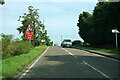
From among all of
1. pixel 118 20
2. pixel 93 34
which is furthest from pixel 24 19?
pixel 118 20

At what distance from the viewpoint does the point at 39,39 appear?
37.2m

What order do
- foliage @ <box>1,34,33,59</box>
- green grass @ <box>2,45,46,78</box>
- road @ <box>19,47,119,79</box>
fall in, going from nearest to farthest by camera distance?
green grass @ <box>2,45,46,78</box> → road @ <box>19,47,119,79</box> → foliage @ <box>1,34,33,59</box>

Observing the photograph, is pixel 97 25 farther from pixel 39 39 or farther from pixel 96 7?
pixel 39 39

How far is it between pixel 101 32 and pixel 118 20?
1681 centimetres

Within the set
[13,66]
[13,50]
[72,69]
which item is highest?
[13,50]

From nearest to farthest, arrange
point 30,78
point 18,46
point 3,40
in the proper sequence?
1. point 30,78
2. point 3,40
3. point 18,46

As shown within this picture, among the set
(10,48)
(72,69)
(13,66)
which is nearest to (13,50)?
(10,48)

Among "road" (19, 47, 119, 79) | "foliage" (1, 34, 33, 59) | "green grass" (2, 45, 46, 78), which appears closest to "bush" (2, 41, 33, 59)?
"foliage" (1, 34, 33, 59)

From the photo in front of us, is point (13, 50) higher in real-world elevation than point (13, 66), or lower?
higher

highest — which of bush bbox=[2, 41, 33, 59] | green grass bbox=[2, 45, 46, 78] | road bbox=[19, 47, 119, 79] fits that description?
bush bbox=[2, 41, 33, 59]

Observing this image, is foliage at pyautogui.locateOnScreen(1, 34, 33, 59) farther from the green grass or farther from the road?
the road

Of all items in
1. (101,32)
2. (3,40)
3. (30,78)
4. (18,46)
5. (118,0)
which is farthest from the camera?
(101,32)

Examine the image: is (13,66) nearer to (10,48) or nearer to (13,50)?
(10,48)

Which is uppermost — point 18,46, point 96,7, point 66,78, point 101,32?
point 96,7
